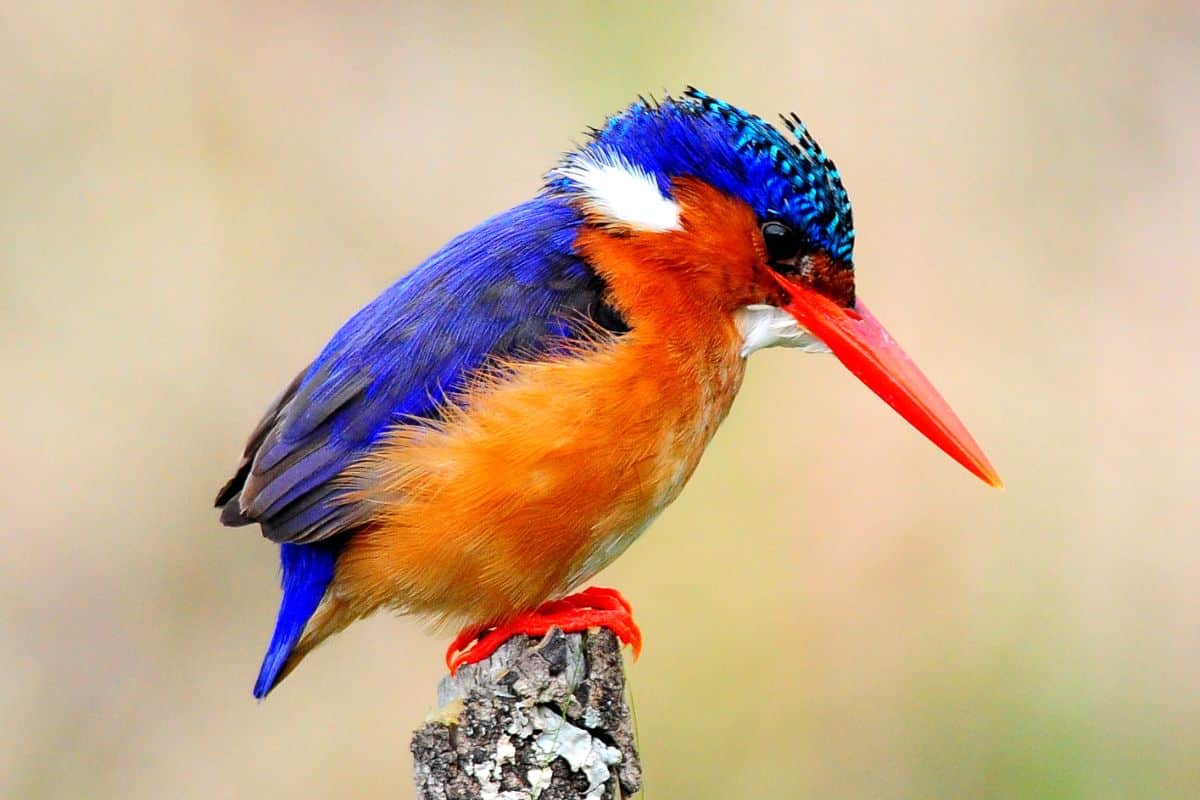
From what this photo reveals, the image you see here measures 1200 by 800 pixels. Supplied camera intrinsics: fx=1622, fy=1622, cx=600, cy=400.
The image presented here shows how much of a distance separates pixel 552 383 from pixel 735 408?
186 centimetres

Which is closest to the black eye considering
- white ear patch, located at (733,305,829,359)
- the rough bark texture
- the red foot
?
white ear patch, located at (733,305,829,359)

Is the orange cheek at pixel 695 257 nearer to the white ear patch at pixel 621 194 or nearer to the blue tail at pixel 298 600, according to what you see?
the white ear patch at pixel 621 194

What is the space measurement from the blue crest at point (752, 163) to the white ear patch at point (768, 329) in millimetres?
165

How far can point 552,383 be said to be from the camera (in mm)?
2988

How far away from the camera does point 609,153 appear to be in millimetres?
3326

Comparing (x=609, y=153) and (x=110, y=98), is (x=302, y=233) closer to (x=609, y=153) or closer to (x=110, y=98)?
(x=110, y=98)

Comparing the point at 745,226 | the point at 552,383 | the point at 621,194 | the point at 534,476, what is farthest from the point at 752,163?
the point at 534,476

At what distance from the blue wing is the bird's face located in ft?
0.59

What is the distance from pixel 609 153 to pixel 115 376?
208 cm

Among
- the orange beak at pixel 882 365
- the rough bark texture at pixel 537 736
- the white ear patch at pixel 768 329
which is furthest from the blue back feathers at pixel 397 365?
the rough bark texture at pixel 537 736

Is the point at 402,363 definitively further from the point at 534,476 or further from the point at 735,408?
the point at 735,408

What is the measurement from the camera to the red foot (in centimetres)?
301

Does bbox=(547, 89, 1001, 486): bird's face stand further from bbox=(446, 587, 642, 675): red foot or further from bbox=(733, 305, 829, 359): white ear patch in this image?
bbox=(446, 587, 642, 675): red foot

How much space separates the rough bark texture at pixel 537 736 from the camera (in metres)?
2.47
